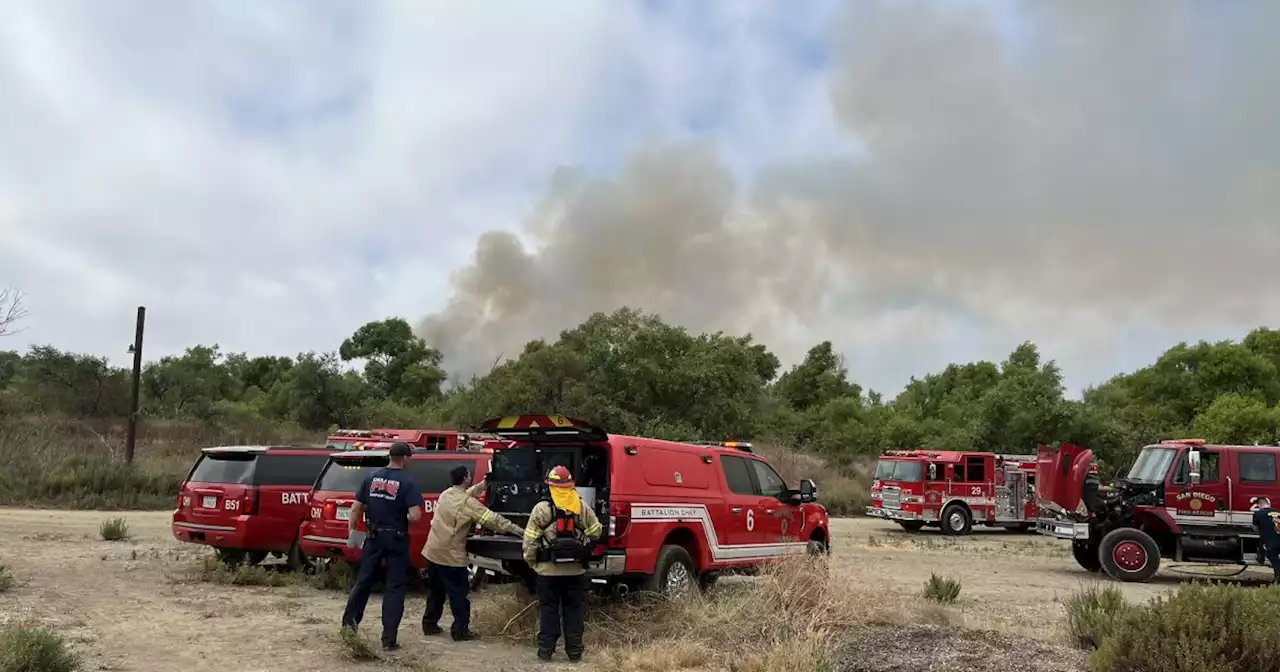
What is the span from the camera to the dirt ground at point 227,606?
25.8 feet

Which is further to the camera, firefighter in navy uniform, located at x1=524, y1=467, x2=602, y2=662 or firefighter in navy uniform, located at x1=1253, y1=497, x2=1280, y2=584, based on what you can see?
firefighter in navy uniform, located at x1=1253, y1=497, x2=1280, y2=584

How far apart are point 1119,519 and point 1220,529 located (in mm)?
1448

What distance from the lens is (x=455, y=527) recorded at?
8672 mm

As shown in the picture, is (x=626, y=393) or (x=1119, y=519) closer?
(x=1119, y=519)

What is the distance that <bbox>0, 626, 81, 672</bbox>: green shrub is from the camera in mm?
6191

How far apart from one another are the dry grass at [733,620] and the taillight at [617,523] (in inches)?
29.7

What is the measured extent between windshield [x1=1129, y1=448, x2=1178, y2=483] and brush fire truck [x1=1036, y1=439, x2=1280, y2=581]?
0.02m

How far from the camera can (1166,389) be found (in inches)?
2216

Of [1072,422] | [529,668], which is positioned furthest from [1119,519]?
[1072,422]

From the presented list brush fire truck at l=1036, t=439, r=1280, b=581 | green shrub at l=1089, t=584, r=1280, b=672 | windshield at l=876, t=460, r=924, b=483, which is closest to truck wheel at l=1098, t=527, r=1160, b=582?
brush fire truck at l=1036, t=439, r=1280, b=581

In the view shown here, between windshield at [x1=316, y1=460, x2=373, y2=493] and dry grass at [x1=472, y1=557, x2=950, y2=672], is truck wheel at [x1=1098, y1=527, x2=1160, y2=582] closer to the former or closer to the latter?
dry grass at [x1=472, y1=557, x2=950, y2=672]

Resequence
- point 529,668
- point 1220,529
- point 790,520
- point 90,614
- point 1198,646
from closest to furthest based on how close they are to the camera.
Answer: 1. point 1198,646
2. point 529,668
3. point 90,614
4. point 790,520
5. point 1220,529

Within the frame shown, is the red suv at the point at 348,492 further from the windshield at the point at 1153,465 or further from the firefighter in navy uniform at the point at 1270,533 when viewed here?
the windshield at the point at 1153,465

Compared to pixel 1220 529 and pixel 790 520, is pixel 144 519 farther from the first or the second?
pixel 1220 529
